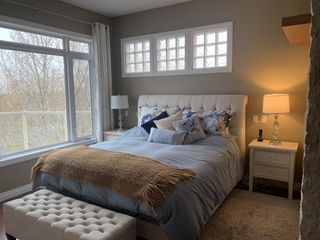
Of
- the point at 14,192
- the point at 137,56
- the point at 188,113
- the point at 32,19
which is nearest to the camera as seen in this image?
the point at 14,192

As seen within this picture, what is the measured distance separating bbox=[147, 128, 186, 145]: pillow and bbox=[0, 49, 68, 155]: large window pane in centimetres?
175

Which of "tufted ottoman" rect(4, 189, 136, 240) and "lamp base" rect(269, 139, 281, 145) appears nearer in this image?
"tufted ottoman" rect(4, 189, 136, 240)

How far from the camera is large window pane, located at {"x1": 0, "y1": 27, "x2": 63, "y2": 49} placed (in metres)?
3.20

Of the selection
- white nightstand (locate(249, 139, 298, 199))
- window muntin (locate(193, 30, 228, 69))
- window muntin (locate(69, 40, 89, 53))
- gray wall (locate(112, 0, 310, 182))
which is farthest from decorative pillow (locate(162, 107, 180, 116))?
window muntin (locate(69, 40, 89, 53))

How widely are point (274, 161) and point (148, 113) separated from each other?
6.57 ft

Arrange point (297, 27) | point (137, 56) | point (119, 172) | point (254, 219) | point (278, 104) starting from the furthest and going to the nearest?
point (137, 56) → point (278, 104) → point (254, 219) → point (297, 27) → point (119, 172)

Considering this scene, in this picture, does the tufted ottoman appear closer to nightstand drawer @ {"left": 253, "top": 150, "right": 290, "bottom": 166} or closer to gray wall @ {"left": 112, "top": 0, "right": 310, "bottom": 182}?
nightstand drawer @ {"left": 253, "top": 150, "right": 290, "bottom": 166}

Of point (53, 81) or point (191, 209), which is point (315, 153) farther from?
point (53, 81)

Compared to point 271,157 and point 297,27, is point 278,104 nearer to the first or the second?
point 271,157

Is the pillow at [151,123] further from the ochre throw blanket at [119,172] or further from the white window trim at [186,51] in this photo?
the ochre throw blanket at [119,172]

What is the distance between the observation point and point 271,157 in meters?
3.07

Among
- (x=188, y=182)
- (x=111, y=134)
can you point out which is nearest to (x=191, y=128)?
(x=188, y=182)

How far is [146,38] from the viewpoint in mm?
4359

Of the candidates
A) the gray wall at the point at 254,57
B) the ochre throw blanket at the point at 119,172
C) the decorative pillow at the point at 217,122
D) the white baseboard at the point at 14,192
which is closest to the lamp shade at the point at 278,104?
the gray wall at the point at 254,57
